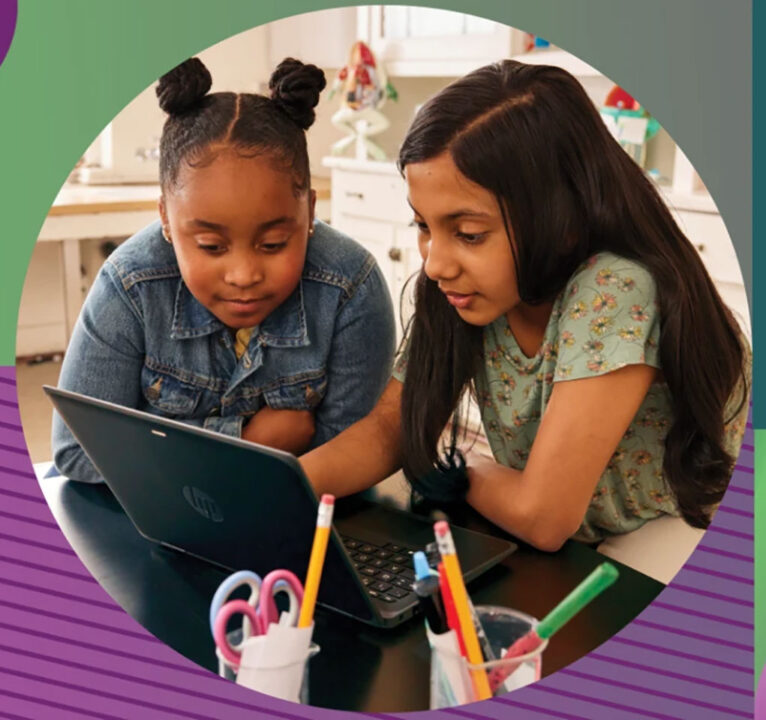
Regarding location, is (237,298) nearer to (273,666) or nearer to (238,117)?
(238,117)

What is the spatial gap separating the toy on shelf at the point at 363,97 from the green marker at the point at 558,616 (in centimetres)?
292

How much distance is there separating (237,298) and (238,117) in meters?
0.20

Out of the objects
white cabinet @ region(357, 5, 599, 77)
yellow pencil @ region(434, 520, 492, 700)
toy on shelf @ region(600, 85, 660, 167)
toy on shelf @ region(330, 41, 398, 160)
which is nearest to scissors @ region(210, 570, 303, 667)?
yellow pencil @ region(434, 520, 492, 700)

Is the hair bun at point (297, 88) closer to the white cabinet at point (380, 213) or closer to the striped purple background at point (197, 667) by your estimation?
A: the striped purple background at point (197, 667)

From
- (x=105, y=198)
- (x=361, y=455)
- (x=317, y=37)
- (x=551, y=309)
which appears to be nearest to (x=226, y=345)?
(x=361, y=455)

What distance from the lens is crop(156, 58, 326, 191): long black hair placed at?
1062mm

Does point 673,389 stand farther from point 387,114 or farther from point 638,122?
point 387,114

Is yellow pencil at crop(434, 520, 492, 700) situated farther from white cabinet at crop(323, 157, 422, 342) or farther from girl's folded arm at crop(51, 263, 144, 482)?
white cabinet at crop(323, 157, 422, 342)

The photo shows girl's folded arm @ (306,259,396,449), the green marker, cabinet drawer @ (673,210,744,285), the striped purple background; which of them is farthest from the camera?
cabinet drawer @ (673,210,744,285)

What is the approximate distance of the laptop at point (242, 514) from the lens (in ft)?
2.21

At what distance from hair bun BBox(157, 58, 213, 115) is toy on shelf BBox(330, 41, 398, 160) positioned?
7.60ft

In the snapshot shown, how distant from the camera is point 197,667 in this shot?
2.16 ft

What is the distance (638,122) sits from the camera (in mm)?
2461

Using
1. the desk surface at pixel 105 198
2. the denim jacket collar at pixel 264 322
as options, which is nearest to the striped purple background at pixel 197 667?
the denim jacket collar at pixel 264 322
